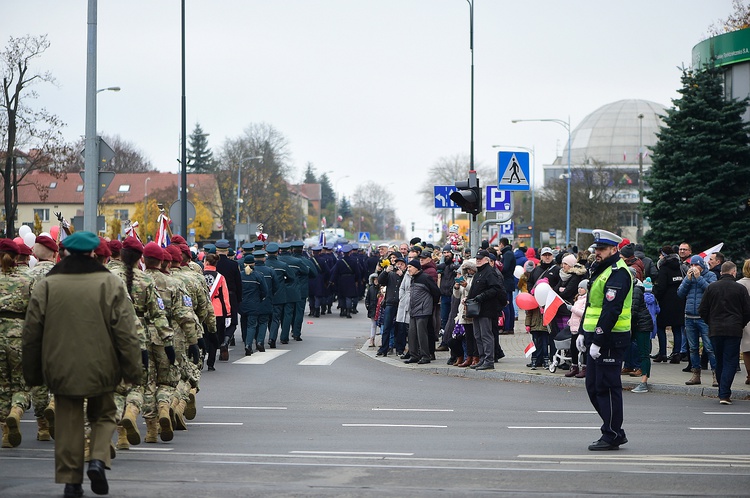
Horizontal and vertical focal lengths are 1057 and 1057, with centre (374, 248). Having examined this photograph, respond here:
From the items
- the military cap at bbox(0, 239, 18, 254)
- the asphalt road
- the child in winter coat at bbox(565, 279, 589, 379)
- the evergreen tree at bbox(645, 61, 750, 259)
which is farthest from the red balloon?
the evergreen tree at bbox(645, 61, 750, 259)

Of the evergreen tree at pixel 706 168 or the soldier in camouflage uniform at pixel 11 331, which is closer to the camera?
the soldier in camouflage uniform at pixel 11 331

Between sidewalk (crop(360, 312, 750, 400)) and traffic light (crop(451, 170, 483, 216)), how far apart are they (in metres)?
2.74

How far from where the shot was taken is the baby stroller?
1555 cm

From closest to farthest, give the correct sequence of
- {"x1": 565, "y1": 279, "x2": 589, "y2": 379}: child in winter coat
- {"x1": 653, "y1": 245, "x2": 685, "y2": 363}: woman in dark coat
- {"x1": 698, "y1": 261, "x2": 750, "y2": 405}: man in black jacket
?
{"x1": 698, "y1": 261, "x2": 750, "y2": 405}: man in black jacket < {"x1": 565, "y1": 279, "x2": 589, "y2": 379}: child in winter coat < {"x1": 653, "y1": 245, "x2": 685, "y2": 363}: woman in dark coat

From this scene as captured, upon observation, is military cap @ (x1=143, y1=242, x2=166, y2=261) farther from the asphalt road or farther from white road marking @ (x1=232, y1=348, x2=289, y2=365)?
white road marking @ (x1=232, y1=348, x2=289, y2=365)

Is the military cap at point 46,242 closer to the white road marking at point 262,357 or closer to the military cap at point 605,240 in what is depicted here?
the military cap at point 605,240

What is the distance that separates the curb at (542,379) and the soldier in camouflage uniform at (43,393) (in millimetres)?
7817

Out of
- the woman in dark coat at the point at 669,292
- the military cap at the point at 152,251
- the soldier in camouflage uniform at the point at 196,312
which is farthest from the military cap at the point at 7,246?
the woman in dark coat at the point at 669,292

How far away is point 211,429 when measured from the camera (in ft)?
35.0

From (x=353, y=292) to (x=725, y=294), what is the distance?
18.4m

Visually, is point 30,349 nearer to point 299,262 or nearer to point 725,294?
point 725,294

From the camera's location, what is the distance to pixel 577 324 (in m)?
15.0

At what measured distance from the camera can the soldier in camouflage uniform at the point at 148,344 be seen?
30.5ft

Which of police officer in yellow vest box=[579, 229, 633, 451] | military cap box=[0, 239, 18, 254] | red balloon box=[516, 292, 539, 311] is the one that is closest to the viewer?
military cap box=[0, 239, 18, 254]
